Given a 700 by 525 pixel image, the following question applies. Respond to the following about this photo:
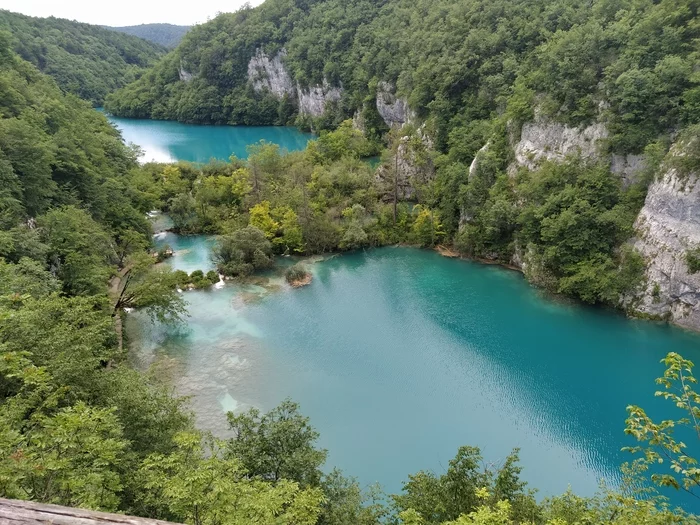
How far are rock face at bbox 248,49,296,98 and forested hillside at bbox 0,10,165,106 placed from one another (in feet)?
121

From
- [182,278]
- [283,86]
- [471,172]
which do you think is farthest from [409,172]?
[283,86]

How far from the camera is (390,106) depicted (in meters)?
56.4

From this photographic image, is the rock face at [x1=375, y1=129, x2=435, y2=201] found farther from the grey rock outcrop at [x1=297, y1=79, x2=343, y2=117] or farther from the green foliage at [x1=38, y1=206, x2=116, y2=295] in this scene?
the grey rock outcrop at [x1=297, y1=79, x2=343, y2=117]

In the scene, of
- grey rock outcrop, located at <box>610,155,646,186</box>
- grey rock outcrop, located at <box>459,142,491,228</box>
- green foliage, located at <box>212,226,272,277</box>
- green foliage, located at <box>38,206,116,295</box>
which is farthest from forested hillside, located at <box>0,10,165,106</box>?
grey rock outcrop, located at <box>610,155,646,186</box>

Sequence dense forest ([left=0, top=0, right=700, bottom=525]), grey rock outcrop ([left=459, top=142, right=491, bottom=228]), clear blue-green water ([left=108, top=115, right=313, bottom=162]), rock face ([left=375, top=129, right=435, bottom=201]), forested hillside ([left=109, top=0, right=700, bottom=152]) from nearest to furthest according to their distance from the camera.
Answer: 1. dense forest ([left=0, top=0, right=700, bottom=525])
2. forested hillside ([left=109, top=0, right=700, bottom=152])
3. grey rock outcrop ([left=459, top=142, right=491, bottom=228])
4. rock face ([left=375, top=129, right=435, bottom=201])
5. clear blue-green water ([left=108, top=115, right=313, bottom=162])

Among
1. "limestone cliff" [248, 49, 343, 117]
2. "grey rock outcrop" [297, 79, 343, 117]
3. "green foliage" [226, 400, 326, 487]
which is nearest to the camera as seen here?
"green foliage" [226, 400, 326, 487]

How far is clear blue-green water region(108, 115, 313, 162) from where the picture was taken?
64.2 m

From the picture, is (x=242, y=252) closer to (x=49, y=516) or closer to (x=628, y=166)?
(x=628, y=166)

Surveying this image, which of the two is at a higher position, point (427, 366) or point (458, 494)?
point (458, 494)

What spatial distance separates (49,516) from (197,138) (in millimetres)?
80299

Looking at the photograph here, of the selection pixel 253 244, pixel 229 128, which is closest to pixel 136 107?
pixel 229 128

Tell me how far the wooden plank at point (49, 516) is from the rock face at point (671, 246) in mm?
27094

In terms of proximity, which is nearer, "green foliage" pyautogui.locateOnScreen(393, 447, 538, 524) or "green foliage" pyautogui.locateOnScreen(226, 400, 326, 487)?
"green foliage" pyautogui.locateOnScreen(393, 447, 538, 524)

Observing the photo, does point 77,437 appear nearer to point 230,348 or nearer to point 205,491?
point 205,491
